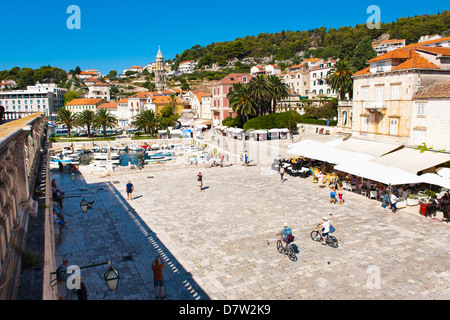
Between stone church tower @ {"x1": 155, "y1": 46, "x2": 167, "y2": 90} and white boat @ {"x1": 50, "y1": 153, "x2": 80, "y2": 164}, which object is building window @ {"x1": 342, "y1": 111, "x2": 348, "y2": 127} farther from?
stone church tower @ {"x1": 155, "y1": 46, "x2": 167, "y2": 90}

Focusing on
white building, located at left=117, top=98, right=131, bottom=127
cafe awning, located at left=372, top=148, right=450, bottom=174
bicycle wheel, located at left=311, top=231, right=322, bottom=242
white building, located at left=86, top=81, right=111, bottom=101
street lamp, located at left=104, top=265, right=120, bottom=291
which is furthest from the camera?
white building, located at left=86, top=81, right=111, bottom=101

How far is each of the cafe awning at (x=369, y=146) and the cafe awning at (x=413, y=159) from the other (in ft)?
2.83

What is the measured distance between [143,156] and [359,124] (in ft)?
108

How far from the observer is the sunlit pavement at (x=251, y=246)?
34.8 feet

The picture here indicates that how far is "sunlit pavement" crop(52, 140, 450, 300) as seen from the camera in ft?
34.8

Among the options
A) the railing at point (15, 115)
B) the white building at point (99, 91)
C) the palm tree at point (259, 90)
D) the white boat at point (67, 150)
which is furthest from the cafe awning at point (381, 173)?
the white building at point (99, 91)

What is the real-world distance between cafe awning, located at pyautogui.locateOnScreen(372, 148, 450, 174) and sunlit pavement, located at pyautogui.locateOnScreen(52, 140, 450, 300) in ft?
9.65

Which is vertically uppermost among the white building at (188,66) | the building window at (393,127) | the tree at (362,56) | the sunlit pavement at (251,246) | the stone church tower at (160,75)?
the white building at (188,66)

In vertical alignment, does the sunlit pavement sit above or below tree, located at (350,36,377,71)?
below

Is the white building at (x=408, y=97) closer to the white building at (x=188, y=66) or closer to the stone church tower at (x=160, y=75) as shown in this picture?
the stone church tower at (x=160, y=75)

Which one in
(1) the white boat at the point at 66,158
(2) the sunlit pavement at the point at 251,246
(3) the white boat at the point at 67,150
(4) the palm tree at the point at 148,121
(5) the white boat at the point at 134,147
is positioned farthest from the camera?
(4) the palm tree at the point at 148,121

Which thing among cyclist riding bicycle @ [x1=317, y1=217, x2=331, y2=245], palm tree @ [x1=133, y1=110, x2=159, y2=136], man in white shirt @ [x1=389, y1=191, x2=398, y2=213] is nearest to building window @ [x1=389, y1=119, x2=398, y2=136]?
man in white shirt @ [x1=389, y1=191, x2=398, y2=213]

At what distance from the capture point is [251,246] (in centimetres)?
1370

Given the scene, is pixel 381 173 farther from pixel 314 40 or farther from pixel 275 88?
pixel 314 40
